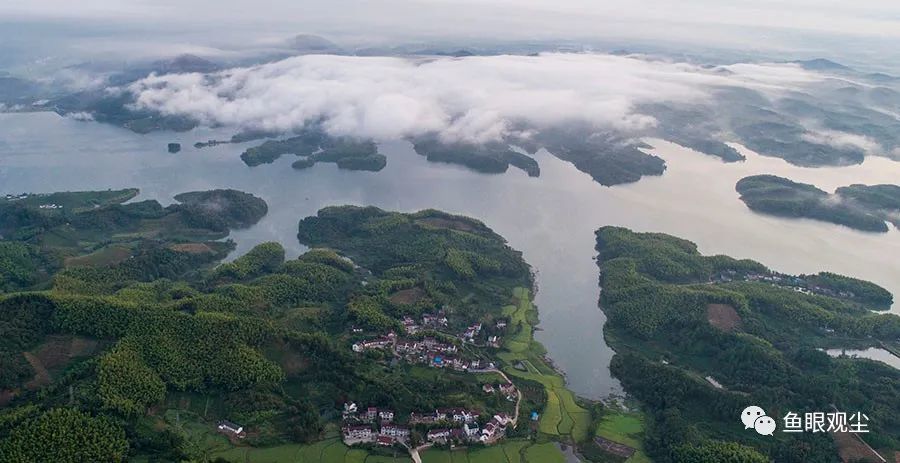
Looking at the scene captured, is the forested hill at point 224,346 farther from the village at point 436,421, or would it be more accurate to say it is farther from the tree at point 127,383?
the village at point 436,421

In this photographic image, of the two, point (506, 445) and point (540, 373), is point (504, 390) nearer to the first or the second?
point (540, 373)

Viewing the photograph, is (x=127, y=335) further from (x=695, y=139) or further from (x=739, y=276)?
(x=695, y=139)

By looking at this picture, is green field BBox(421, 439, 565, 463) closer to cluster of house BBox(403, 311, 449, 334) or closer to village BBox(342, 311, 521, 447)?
village BBox(342, 311, 521, 447)

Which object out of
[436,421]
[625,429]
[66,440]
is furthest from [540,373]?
[66,440]

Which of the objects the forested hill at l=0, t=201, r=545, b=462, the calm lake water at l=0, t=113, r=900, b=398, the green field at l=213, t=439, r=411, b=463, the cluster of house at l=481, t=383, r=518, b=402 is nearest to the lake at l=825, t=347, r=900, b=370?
the calm lake water at l=0, t=113, r=900, b=398

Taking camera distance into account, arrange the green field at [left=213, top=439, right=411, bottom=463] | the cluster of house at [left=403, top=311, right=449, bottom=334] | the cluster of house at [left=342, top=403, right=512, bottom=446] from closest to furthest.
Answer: the green field at [left=213, top=439, right=411, bottom=463]
the cluster of house at [left=342, top=403, right=512, bottom=446]
the cluster of house at [left=403, top=311, right=449, bottom=334]
